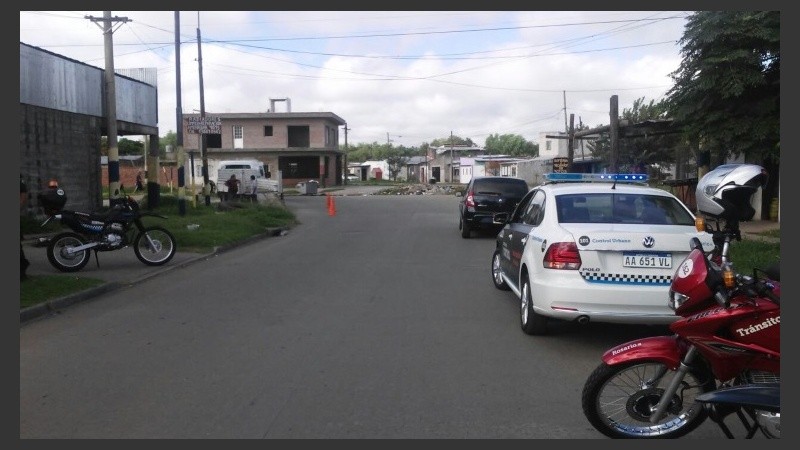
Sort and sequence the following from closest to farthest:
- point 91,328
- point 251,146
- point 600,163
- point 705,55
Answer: point 91,328, point 705,55, point 600,163, point 251,146

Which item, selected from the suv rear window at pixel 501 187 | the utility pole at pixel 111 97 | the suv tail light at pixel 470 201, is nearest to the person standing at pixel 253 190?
the utility pole at pixel 111 97

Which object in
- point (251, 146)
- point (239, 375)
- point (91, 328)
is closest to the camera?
point (239, 375)

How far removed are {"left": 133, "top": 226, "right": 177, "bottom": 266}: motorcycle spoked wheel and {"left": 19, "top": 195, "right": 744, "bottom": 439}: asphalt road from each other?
1.27m

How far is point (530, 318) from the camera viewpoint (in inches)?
303

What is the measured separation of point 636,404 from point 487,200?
14629 mm

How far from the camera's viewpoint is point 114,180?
19812mm

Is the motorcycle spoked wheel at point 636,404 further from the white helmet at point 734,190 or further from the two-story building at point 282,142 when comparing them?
the two-story building at point 282,142

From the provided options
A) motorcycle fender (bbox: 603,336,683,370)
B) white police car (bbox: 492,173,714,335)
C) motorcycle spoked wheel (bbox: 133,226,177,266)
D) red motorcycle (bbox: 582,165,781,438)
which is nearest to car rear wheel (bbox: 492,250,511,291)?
white police car (bbox: 492,173,714,335)

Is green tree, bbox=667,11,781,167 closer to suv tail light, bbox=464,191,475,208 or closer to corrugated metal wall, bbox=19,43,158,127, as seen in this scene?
suv tail light, bbox=464,191,475,208

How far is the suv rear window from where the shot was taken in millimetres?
19906

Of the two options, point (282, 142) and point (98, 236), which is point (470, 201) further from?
point (282, 142)

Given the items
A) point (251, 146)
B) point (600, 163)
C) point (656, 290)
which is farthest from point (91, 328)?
point (251, 146)

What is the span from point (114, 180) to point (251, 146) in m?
39.4

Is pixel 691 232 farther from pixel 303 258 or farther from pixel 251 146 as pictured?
pixel 251 146
